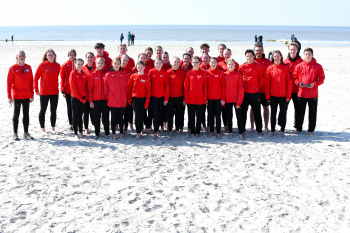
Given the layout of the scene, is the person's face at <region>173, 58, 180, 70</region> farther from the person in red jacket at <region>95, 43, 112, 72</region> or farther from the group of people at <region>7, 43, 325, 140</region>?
the person in red jacket at <region>95, 43, 112, 72</region>

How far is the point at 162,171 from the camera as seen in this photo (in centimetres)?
525

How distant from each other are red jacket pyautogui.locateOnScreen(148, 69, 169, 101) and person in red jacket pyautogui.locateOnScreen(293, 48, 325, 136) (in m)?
2.84

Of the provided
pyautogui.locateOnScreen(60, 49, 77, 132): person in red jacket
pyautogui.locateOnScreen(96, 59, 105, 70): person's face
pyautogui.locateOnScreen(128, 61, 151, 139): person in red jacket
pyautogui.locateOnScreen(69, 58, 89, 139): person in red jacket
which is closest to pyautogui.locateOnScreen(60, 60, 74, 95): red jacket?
pyautogui.locateOnScreen(60, 49, 77, 132): person in red jacket

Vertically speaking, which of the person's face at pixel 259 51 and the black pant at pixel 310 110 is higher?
the person's face at pixel 259 51

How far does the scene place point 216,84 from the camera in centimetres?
675

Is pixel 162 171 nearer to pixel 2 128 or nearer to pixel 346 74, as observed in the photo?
pixel 2 128

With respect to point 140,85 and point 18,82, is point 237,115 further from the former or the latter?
point 18,82

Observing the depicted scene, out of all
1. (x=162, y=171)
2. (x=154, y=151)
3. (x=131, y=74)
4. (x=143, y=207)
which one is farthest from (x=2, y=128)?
(x=143, y=207)

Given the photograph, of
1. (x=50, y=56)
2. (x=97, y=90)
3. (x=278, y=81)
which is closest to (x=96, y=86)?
(x=97, y=90)

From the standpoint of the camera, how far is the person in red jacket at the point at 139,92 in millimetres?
6710

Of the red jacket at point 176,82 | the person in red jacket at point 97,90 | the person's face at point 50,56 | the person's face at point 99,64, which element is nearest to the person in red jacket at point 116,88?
the person in red jacket at point 97,90

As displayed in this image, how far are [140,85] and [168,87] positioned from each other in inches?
23.7

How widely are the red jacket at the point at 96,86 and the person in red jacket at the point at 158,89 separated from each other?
104 centimetres

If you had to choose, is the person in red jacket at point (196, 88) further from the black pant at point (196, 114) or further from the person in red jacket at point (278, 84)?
the person in red jacket at point (278, 84)
